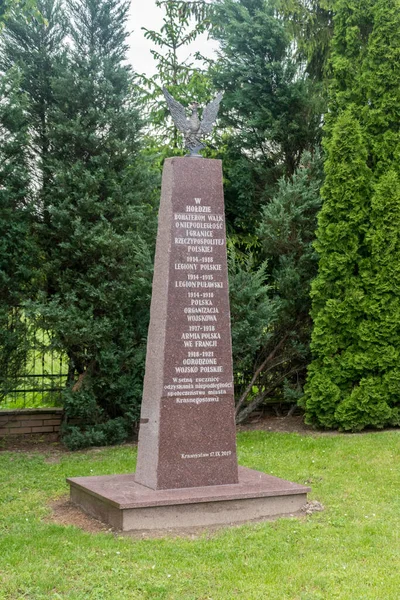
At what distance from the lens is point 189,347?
267 inches

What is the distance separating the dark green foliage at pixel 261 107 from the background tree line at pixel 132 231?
112 cm

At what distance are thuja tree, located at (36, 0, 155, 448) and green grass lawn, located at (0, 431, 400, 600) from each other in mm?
2392

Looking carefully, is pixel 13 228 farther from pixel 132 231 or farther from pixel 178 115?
pixel 178 115

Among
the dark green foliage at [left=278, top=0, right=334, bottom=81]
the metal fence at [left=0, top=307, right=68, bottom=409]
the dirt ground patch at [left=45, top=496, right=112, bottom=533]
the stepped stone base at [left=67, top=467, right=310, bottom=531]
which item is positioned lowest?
the dirt ground patch at [left=45, top=496, right=112, bottom=533]

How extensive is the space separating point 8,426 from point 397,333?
5429 millimetres

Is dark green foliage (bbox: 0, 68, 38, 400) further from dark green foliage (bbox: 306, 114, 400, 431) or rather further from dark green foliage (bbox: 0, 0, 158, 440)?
dark green foliage (bbox: 306, 114, 400, 431)

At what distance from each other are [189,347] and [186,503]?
4.34 feet

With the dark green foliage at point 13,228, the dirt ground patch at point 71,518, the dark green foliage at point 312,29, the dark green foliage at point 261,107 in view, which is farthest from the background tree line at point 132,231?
the dirt ground patch at point 71,518

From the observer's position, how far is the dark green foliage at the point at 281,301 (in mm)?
10875

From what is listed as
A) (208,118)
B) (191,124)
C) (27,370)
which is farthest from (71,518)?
(27,370)

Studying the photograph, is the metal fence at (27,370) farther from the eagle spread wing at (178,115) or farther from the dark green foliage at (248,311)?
the eagle spread wing at (178,115)

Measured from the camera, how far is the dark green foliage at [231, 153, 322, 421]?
10875 millimetres

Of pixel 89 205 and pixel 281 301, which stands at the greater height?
pixel 89 205

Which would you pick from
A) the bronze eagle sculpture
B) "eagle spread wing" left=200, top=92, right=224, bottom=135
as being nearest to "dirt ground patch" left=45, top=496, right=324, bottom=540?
the bronze eagle sculpture
